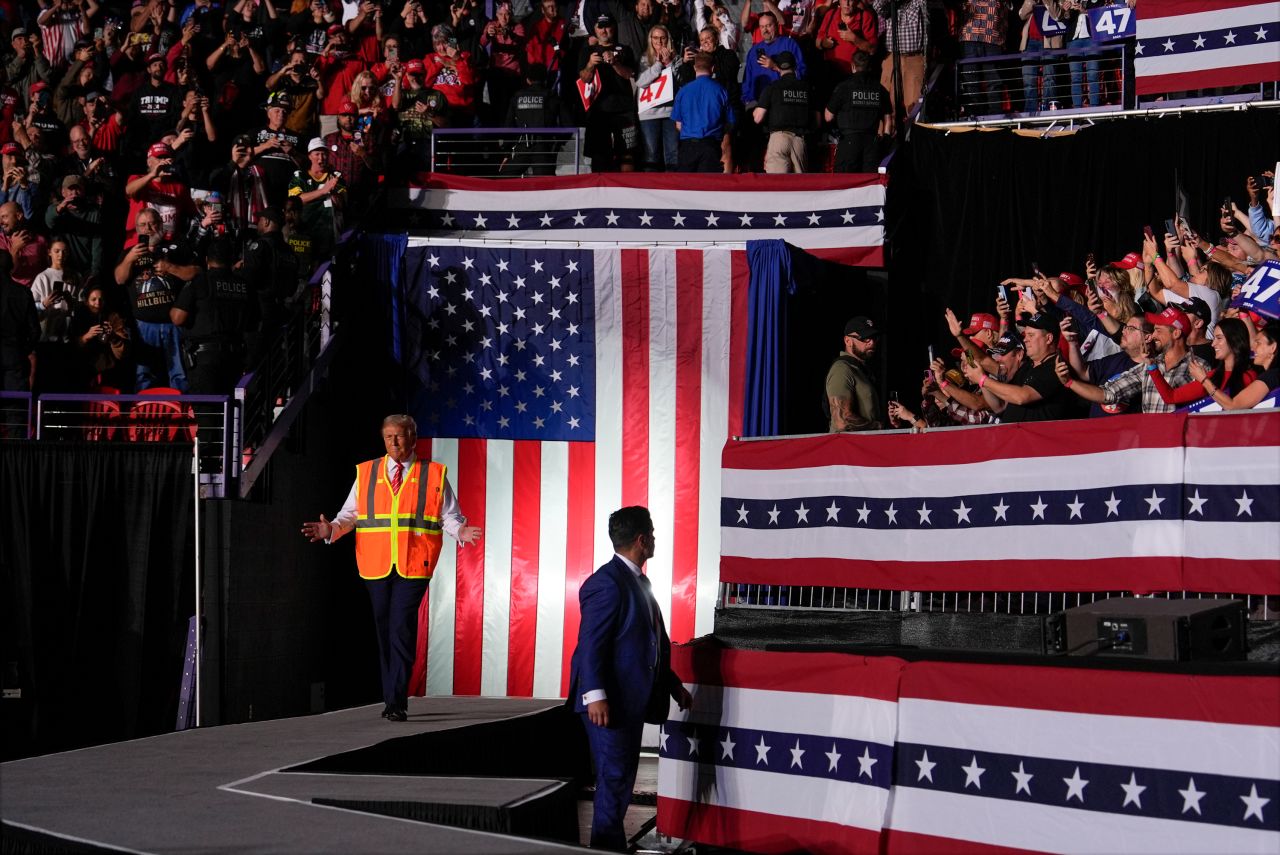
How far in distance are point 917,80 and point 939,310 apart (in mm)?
2290

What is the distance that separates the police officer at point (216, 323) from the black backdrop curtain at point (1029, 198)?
538cm

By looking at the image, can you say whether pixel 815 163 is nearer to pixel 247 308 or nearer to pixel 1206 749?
pixel 247 308

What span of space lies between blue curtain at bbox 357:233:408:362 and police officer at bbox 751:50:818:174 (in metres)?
3.56

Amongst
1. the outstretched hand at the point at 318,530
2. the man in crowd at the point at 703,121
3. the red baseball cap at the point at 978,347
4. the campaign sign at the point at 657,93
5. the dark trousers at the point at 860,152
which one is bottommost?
the outstretched hand at the point at 318,530

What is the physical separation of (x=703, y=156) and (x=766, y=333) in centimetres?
299

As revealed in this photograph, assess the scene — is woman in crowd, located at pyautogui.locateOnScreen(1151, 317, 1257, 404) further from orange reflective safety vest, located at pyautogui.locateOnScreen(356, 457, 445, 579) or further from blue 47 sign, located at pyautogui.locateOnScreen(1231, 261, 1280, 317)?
orange reflective safety vest, located at pyautogui.locateOnScreen(356, 457, 445, 579)

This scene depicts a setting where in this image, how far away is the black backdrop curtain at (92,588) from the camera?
10789 mm

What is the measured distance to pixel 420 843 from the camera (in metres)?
5.87

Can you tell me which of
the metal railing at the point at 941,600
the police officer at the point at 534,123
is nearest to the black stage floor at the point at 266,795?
the metal railing at the point at 941,600

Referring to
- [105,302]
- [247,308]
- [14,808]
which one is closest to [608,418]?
[247,308]

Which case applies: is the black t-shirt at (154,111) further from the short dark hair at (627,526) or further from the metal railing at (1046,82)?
the short dark hair at (627,526)

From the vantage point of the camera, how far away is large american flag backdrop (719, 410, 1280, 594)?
277 inches

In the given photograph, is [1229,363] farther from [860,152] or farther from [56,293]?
[56,293]

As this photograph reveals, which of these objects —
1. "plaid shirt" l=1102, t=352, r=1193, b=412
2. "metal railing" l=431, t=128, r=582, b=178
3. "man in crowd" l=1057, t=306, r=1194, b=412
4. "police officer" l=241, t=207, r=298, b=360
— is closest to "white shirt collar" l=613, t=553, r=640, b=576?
"man in crowd" l=1057, t=306, r=1194, b=412
